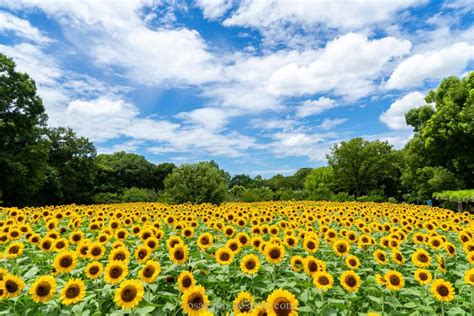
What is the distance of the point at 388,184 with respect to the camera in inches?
2516

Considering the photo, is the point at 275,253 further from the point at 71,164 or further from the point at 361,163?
the point at 361,163

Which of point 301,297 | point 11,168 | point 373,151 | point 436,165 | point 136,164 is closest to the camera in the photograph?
point 301,297

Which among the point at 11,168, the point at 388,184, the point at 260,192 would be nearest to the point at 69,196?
the point at 11,168

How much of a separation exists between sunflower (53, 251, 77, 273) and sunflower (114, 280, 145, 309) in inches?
54.2

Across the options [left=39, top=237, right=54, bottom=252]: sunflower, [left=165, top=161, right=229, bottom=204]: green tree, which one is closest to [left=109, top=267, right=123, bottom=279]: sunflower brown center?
[left=39, top=237, right=54, bottom=252]: sunflower

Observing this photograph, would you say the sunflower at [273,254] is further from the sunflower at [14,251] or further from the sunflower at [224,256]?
the sunflower at [14,251]

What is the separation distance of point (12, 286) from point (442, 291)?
196 inches

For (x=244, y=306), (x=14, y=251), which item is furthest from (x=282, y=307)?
(x=14, y=251)

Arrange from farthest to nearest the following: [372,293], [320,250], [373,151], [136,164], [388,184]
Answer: [136,164], [388,184], [373,151], [320,250], [372,293]

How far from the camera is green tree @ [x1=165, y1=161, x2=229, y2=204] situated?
23.8 meters

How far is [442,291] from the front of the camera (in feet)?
14.9

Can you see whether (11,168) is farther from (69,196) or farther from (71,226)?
(71,226)

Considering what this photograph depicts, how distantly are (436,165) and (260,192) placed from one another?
20803 mm

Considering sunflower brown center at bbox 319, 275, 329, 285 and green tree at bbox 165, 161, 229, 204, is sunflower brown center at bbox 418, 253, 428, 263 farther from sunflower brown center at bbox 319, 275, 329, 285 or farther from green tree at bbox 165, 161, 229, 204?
green tree at bbox 165, 161, 229, 204
